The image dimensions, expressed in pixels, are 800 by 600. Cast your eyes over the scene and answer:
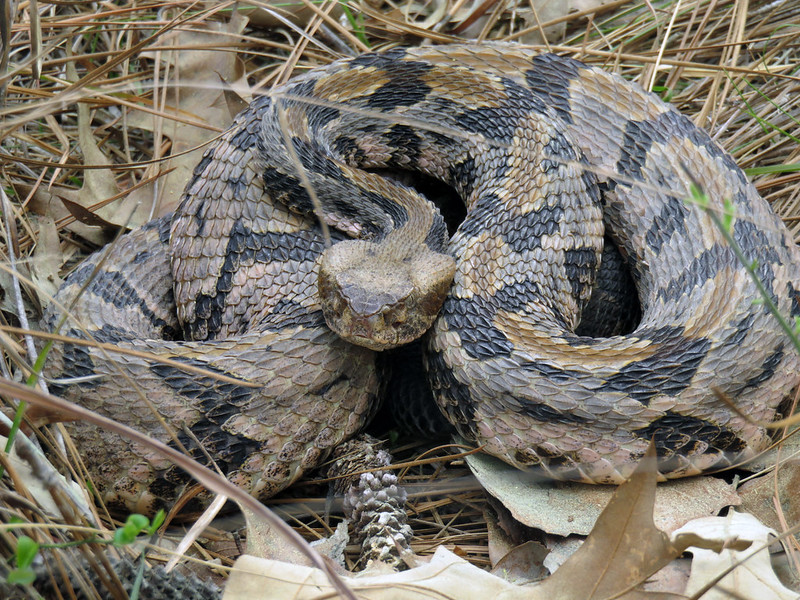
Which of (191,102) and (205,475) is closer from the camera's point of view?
(205,475)

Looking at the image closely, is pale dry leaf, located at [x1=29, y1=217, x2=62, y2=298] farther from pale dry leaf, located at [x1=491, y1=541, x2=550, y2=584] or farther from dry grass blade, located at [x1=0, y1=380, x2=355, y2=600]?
pale dry leaf, located at [x1=491, y1=541, x2=550, y2=584]

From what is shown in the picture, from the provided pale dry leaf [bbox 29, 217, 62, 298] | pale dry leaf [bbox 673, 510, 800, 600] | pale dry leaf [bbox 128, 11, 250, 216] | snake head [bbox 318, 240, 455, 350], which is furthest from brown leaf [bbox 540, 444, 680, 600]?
pale dry leaf [bbox 128, 11, 250, 216]

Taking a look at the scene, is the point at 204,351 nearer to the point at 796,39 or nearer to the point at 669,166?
the point at 669,166

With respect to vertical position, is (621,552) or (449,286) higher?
(449,286)

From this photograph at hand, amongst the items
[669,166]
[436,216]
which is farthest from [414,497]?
[669,166]

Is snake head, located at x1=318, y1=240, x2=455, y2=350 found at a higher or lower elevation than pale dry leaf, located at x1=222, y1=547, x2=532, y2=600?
higher

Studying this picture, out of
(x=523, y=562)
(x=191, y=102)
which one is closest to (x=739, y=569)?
(x=523, y=562)

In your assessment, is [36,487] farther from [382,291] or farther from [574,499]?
[574,499]
